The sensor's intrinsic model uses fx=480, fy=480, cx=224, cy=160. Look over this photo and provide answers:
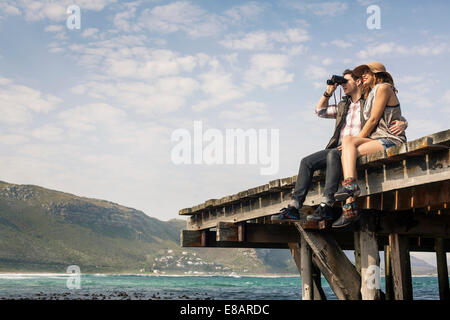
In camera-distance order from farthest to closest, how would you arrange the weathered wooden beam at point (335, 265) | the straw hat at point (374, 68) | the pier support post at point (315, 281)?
the pier support post at point (315, 281)
the weathered wooden beam at point (335, 265)
the straw hat at point (374, 68)

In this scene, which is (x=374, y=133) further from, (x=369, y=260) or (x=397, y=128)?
(x=369, y=260)

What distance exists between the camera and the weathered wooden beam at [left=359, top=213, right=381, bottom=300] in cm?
600

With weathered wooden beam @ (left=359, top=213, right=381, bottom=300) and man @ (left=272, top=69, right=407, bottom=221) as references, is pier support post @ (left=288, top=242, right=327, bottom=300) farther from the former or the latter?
man @ (left=272, top=69, right=407, bottom=221)

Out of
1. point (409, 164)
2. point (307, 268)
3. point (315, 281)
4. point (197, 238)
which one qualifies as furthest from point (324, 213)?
point (197, 238)

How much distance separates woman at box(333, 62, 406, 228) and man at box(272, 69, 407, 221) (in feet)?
0.36

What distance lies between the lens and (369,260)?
19.8 ft

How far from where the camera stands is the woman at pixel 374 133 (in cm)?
520

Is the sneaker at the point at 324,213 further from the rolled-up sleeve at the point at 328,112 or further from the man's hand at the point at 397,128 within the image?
the rolled-up sleeve at the point at 328,112

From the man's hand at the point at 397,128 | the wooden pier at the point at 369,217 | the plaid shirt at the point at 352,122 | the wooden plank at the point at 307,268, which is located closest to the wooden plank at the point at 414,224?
the wooden pier at the point at 369,217

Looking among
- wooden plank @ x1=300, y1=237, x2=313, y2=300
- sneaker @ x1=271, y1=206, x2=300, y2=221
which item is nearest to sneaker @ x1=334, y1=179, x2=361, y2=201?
sneaker @ x1=271, y1=206, x2=300, y2=221

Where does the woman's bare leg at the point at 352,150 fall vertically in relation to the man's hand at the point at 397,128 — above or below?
below
